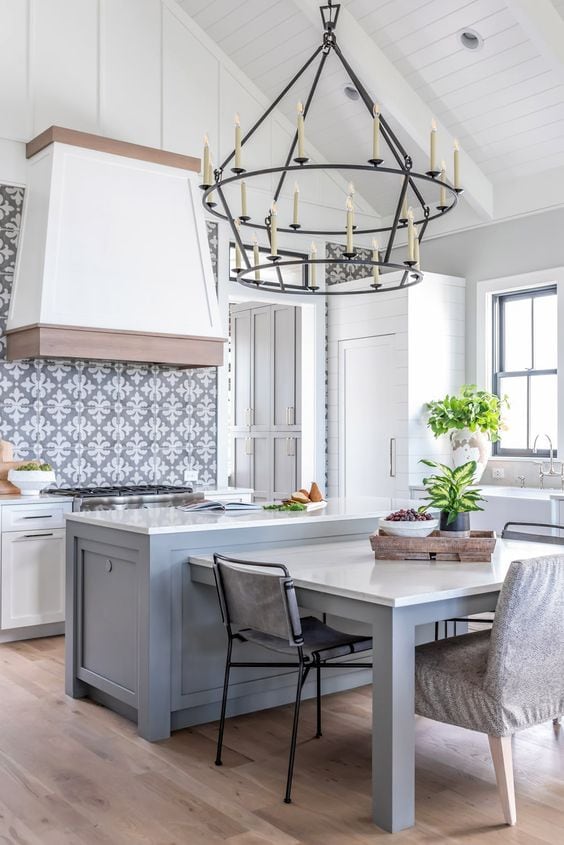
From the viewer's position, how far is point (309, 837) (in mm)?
2594

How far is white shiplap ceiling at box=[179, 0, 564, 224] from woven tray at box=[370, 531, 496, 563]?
3498 mm

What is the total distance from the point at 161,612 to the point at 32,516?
6.78ft

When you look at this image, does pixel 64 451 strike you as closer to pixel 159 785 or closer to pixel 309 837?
pixel 159 785

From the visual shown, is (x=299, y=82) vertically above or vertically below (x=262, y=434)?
above

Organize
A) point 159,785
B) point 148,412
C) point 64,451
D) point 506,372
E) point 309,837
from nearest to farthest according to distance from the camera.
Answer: point 309,837, point 159,785, point 64,451, point 148,412, point 506,372

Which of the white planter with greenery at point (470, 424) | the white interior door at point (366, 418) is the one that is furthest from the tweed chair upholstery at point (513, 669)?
the white interior door at point (366, 418)

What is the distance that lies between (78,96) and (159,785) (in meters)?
4.88

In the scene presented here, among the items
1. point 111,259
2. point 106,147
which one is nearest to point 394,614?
point 111,259

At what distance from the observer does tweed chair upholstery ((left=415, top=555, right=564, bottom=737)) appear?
265cm

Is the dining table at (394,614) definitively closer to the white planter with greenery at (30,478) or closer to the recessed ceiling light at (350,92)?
the white planter with greenery at (30,478)

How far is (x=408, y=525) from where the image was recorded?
136 inches

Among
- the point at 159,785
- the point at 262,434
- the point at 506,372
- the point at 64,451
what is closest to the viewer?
the point at 159,785

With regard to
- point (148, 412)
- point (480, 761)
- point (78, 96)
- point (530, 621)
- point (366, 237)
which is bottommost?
point (480, 761)

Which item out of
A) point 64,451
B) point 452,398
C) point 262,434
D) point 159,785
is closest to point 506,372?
point 452,398
